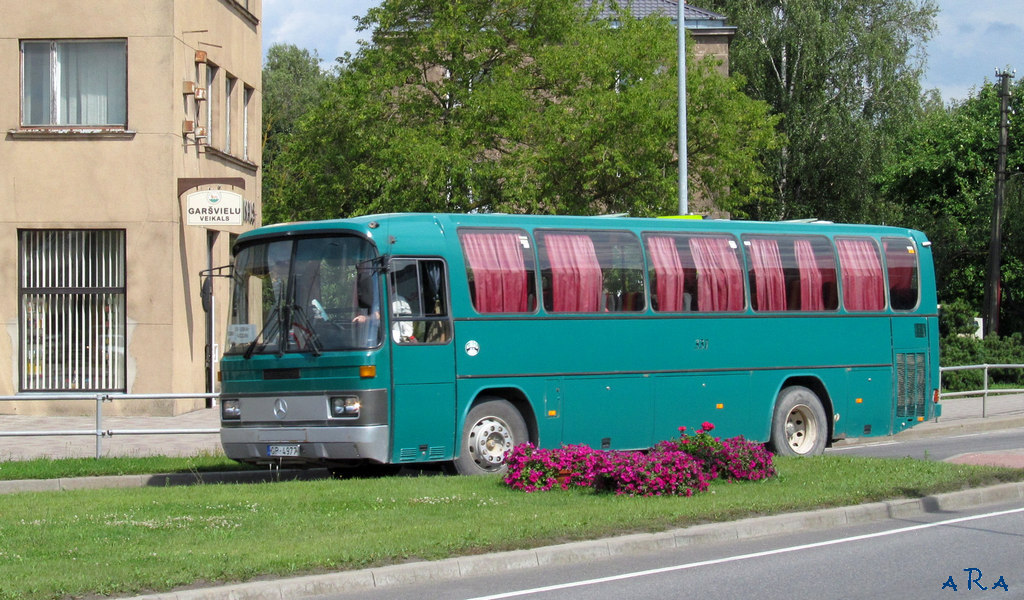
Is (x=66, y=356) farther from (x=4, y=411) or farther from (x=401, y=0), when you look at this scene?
(x=401, y=0)

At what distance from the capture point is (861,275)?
19.2 metres

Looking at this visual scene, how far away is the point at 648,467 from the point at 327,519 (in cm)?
325

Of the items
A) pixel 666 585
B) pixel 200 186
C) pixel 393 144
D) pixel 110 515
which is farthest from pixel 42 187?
pixel 666 585

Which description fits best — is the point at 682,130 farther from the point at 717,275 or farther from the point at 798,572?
the point at 798,572

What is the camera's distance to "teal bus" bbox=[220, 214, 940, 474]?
14.5 m

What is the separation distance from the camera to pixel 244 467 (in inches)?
653

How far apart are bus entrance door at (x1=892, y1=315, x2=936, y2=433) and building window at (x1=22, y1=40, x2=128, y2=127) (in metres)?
14.2

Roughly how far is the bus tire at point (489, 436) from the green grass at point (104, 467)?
10.2 ft

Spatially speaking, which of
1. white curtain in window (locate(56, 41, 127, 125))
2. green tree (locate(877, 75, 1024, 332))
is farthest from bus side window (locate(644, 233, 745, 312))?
green tree (locate(877, 75, 1024, 332))

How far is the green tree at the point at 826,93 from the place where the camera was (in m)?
53.2

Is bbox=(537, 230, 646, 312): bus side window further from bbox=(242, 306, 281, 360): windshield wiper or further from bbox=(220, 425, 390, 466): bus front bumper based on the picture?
bbox=(242, 306, 281, 360): windshield wiper

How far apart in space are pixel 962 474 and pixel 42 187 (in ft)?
57.1

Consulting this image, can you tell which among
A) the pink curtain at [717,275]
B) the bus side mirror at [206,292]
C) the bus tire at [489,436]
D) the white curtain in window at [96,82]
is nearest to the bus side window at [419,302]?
the bus tire at [489,436]

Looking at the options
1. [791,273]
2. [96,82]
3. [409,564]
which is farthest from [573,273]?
[96,82]
